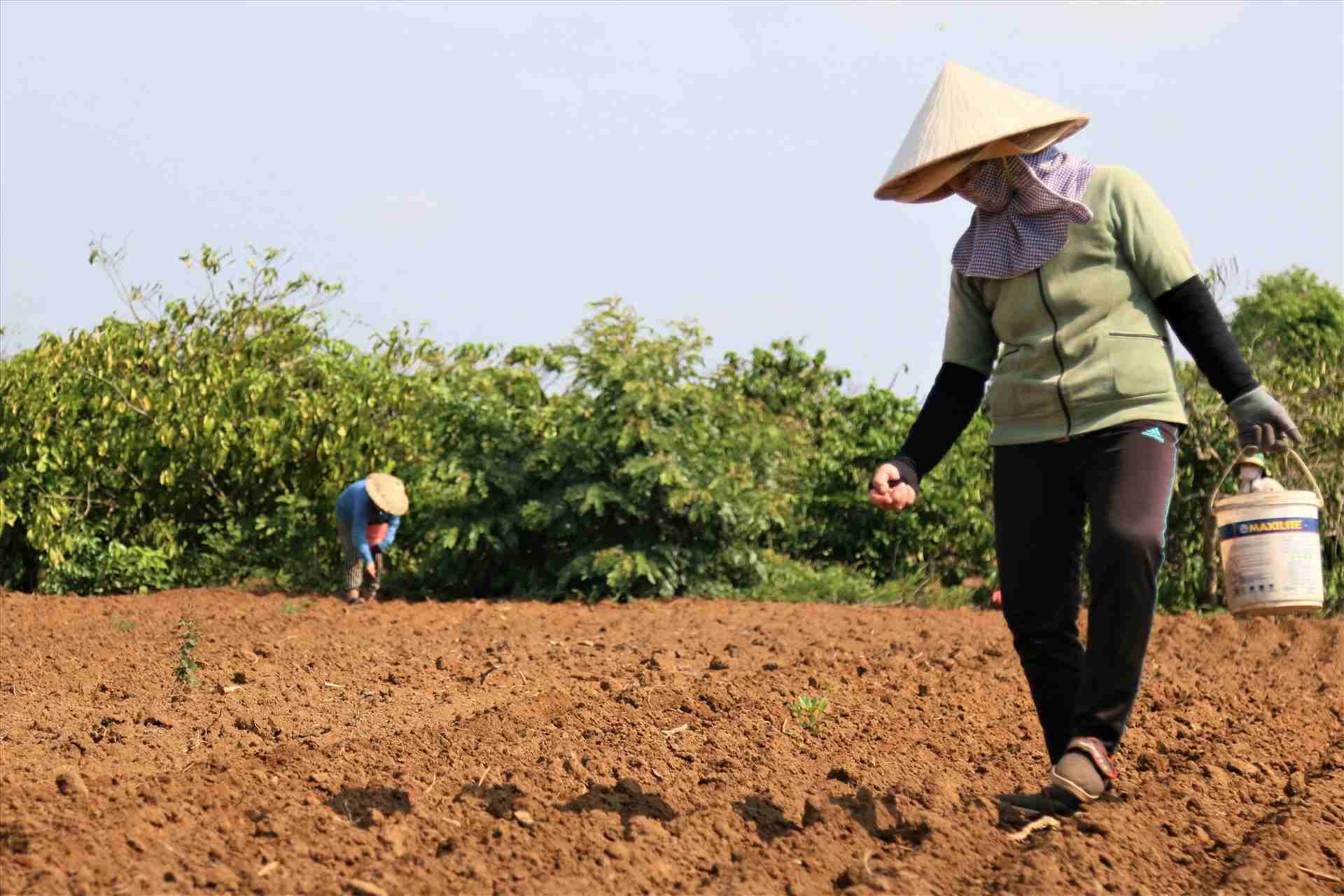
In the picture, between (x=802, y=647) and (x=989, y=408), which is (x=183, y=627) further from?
(x=989, y=408)

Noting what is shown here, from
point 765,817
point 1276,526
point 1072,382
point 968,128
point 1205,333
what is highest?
point 968,128

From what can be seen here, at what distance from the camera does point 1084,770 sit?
3436 millimetres

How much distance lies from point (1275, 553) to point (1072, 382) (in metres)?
Answer: 0.88

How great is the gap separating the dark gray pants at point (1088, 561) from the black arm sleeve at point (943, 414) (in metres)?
0.22

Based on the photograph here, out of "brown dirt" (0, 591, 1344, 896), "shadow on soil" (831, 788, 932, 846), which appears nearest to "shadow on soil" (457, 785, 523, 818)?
"brown dirt" (0, 591, 1344, 896)

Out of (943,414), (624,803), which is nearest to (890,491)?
(943,414)

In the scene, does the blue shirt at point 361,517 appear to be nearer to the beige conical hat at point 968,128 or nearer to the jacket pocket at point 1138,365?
the beige conical hat at point 968,128

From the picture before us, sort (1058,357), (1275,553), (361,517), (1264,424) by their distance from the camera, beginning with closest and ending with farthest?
(1264,424)
(1058,357)
(1275,553)
(361,517)

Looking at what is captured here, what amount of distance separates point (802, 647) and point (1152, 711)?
216cm

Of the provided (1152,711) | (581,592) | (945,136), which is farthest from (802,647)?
(945,136)

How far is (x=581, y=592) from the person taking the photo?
1013 centimetres

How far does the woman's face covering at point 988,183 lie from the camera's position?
3.62 meters

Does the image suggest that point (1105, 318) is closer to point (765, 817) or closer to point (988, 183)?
point (988, 183)

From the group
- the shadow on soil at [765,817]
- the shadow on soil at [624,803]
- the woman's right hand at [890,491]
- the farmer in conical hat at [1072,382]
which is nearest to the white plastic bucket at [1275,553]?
the farmer in conical hat at [1072,382]
